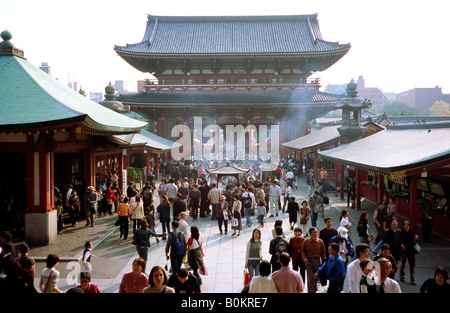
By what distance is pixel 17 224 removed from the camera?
12273 mm

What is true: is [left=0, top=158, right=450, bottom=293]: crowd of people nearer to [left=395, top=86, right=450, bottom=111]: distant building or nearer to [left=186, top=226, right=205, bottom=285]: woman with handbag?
[left=186, top=226, right=205, bottom=285]: woman with handbag

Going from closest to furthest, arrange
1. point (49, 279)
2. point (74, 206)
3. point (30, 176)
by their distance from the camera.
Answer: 1. point (49, 279)
2. point (30, 176)
3. point (74, 206)

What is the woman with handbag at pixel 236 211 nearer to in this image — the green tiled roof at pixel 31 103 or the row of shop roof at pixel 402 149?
the row of shop roof at pixel 402 149

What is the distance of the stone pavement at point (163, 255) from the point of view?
8.45m

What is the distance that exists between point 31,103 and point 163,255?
6443 millimetres

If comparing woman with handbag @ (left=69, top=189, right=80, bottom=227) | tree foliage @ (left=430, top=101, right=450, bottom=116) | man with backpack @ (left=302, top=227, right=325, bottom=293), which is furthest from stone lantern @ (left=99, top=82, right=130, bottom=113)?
tree foliage @ (left=430, top=101, right=450, bottom=116)

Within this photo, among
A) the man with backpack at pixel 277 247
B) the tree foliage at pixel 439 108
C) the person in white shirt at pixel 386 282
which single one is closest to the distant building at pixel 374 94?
the tree foliage at pixel 439 108

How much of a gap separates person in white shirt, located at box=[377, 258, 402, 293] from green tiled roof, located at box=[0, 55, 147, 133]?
8689mm

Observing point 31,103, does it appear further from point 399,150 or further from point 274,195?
point 399,150

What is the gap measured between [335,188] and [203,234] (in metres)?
11.6

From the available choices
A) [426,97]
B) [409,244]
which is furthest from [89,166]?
[426,97]

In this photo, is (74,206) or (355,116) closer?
(74,206)

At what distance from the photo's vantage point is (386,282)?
220 inches
